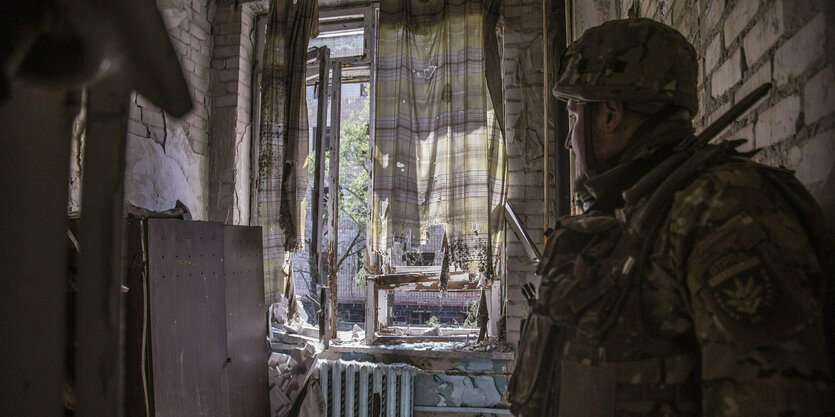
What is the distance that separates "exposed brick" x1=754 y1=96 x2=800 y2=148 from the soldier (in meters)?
0.18

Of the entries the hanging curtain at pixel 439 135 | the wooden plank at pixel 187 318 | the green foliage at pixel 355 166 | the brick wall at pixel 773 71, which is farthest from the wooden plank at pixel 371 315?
the green foliage at pixel 355 166

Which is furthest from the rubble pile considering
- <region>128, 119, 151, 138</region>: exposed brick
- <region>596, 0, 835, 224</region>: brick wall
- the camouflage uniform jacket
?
<region>596, 0, 835, 224</region>: brick wall

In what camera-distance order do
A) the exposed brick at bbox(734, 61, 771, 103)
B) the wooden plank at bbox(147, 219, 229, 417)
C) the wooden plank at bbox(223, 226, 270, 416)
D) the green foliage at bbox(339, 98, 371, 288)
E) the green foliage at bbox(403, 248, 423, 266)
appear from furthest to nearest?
the green foliage at bbox(339, 98, 371, 288)
the green foliage at bbox(403, 248, 423, 266)
the wooden plank at bbox(223, 226, 270, 416)
the wooden plank at bbox(147, 219, 229, 417)
the exposed brick at bbox(734, 61, 771, 103)

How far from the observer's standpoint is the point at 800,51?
2.77ft

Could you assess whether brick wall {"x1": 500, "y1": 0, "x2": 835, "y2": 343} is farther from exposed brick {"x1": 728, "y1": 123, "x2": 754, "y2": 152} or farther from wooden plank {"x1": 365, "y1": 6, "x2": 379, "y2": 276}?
wooden plank {"x1": 365, "y1": 6, "x2": 379, "y2": 276}

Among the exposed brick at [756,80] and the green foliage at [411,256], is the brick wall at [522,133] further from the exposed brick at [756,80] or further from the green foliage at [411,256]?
the exposed brick at [756,80]

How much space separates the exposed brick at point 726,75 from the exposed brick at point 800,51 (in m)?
0.17

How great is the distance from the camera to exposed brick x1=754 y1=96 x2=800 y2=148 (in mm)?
875

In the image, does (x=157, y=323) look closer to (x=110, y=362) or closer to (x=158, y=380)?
(x=158, y=380)

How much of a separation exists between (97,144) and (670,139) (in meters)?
0.86

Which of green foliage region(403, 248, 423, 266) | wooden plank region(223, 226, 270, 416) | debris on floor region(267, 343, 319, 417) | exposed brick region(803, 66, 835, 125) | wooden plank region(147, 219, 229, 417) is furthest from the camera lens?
green foliage region(403, 248, 423, 266)

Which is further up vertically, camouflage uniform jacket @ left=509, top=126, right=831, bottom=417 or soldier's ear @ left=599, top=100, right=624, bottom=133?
soldier's ear @ left=599, top=100, right=624, bottom=133

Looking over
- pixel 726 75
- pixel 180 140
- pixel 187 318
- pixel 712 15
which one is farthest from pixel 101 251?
pixel 180 140

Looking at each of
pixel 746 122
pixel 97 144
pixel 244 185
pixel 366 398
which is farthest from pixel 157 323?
pixel 746 122
